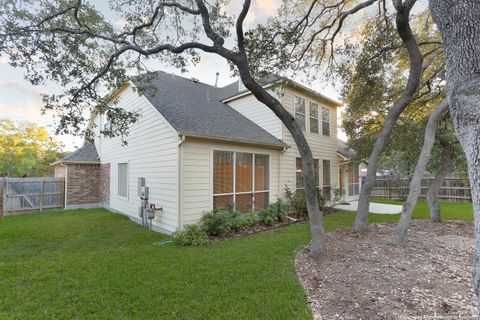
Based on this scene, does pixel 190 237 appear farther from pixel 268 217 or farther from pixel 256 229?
pixel 268 217

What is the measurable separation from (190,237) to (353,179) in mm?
13022

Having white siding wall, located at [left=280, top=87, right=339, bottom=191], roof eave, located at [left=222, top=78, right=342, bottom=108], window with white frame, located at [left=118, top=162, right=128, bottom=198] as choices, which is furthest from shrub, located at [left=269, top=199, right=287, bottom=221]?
window with white frame, located at [left=118, top=162, right=128, bottom=198]

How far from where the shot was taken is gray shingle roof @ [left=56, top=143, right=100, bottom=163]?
12.4 meters

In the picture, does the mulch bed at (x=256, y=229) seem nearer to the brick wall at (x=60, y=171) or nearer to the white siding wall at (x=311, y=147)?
the white siding wall at (x=311, y=147)

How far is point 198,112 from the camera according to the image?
9.25 metres

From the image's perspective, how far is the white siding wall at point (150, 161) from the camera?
7.18 metres

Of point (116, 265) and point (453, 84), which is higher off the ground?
point (453, 84)

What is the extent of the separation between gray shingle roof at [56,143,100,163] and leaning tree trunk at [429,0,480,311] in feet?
47.6

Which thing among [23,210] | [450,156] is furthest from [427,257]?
[23,210]

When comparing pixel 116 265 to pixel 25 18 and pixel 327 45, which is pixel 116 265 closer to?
pixel 25 18

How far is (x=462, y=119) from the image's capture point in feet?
6.17

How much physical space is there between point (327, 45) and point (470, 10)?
750 cm

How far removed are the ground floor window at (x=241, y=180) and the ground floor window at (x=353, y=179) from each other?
810 cm

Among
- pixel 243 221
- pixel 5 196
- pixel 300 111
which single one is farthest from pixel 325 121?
pixel 5 196
